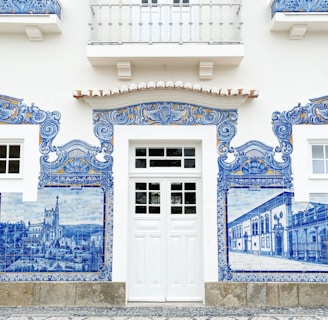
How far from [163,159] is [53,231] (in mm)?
2282

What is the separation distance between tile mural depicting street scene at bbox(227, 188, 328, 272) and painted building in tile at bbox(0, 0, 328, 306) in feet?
0.06

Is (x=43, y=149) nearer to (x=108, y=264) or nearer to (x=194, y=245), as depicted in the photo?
(x=108, y=264)


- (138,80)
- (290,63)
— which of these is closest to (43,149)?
(138,80)

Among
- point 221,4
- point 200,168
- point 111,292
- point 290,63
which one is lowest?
point 111,292

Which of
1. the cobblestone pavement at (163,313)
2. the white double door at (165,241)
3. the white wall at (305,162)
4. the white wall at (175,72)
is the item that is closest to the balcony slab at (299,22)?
the white wall at (175,72)

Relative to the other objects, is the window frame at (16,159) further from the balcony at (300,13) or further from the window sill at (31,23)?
the balcony at (300,13)

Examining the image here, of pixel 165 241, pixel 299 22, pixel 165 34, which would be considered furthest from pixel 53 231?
pixel 299 22

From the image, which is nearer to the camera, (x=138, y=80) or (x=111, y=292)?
(x=111, y=292)

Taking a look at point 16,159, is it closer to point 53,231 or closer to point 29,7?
point 53,231

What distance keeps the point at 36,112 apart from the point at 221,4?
12.4 ft

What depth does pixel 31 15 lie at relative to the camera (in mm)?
8391

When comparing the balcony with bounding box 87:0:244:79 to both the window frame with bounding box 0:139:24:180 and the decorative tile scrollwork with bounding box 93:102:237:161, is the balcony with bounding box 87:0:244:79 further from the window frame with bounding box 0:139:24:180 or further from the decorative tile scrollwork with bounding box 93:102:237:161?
the window frame with bounding box 0:139:24:180

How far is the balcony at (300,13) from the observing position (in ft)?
27.5

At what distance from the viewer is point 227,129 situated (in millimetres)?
8492
